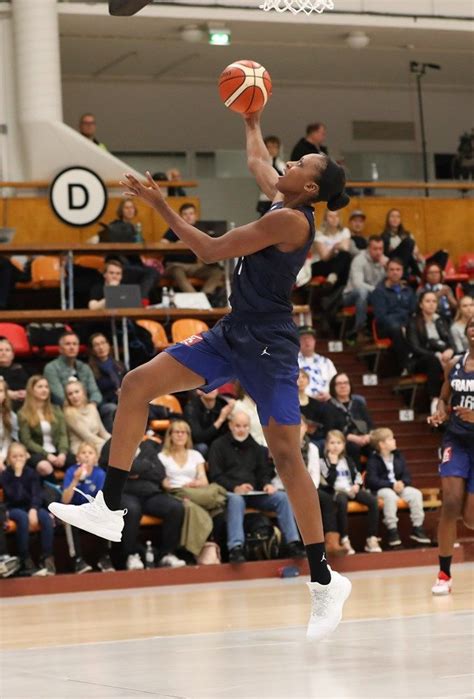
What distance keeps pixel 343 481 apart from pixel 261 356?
685 cm

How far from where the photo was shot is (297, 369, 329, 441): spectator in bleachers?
13.4m

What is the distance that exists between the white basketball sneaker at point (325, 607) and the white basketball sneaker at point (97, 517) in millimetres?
1022

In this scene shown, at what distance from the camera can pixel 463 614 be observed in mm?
8477

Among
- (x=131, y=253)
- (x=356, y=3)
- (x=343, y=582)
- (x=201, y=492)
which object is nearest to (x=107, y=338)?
(x=131, y=253)

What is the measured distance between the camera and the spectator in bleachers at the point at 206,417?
42.9 ft

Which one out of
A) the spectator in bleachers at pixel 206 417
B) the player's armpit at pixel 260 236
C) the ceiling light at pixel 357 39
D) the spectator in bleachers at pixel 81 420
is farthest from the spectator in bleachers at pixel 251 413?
the ceiling light at pixel 357 39

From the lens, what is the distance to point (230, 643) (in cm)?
752

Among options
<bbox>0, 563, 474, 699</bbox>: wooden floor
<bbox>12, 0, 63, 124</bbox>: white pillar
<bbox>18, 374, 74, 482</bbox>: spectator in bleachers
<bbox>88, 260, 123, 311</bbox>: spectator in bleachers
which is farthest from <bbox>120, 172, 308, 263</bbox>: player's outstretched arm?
<bbox>12, 0, 63, 124</bbox>: white pillar

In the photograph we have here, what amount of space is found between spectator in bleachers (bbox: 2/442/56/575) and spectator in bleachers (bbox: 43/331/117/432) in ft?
4.10

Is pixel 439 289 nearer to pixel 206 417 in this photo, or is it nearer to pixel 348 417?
pixel 348 417

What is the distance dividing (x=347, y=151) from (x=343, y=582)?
1673cm

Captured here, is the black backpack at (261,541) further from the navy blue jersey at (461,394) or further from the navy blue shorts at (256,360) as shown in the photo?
the navy blue shorts at (256,360)

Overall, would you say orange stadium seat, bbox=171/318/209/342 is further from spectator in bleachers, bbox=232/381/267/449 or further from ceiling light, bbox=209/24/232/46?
ceiling light, bbox=209/24/232/46

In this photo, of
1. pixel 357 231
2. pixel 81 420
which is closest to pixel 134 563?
pixel 81 420
